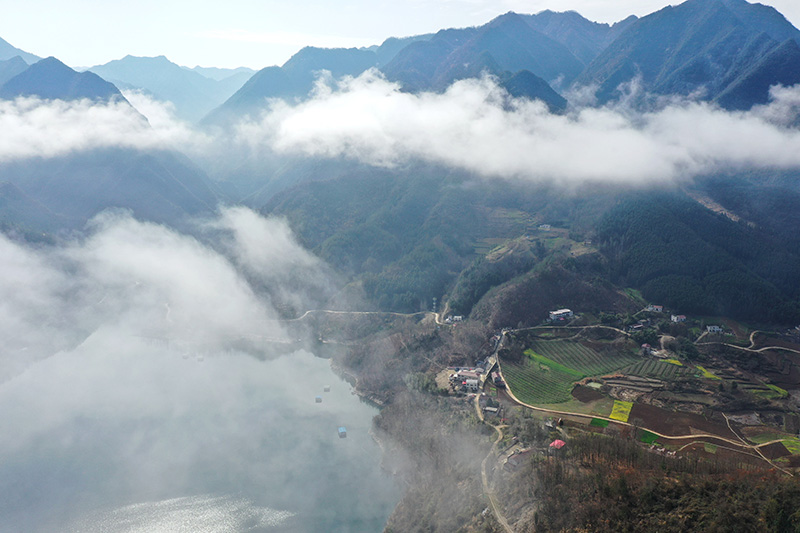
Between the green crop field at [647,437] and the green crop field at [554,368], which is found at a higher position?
the green crop field at [647,437]

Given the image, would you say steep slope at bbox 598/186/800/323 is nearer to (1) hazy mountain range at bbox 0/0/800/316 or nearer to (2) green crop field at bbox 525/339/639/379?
(1) hazy mountain range at bbox 0/0/800/316

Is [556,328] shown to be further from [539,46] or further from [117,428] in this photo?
[539,46]

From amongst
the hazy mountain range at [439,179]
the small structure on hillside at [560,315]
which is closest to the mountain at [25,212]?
the hazy mountain range at [439,179]

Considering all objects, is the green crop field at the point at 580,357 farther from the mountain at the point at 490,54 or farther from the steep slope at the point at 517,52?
the steep slope at the point at 517,52

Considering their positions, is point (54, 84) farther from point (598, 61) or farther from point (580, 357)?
point (598, 61)

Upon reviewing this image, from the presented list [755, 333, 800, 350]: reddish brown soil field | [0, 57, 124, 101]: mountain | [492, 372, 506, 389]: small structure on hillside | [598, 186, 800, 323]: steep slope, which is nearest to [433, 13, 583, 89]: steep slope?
[598, 186, 800, 323]: steep slope

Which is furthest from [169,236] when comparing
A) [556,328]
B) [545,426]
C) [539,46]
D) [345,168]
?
[539,46]

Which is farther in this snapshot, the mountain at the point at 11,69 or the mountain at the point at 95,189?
the mountain at the point at 11,69

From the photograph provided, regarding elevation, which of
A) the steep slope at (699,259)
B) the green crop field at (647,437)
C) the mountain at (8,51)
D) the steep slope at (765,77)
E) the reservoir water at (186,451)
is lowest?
the reservoir water at (186,451)
